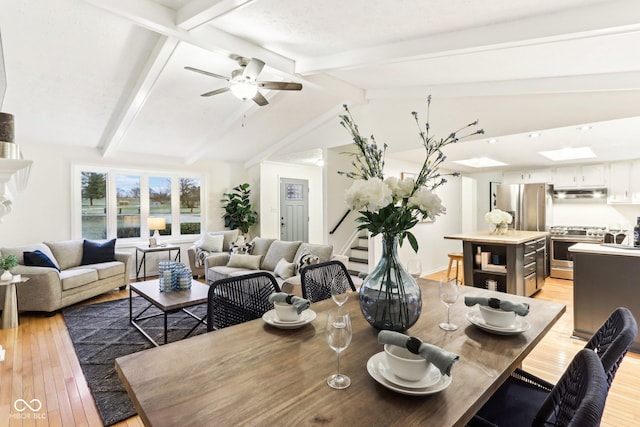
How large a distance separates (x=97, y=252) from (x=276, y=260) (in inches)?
109

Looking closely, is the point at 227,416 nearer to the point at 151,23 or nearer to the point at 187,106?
the point at 151,23

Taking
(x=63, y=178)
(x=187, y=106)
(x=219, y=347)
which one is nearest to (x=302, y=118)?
(x=187, y=106)

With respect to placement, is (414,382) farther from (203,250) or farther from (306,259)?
(203,250)

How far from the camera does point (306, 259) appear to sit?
3.88 m

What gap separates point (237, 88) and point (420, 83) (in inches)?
85.1

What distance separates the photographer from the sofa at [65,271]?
3.72m

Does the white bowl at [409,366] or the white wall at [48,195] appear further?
the white wall at [48,195]

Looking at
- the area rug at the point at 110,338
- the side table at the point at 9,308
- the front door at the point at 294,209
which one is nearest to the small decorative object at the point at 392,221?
the area rug at the point at 110,338

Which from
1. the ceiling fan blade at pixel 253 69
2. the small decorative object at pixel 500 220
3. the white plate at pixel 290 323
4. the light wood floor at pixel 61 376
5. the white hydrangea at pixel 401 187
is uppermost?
the ceiling fan blade at pixel 253 69

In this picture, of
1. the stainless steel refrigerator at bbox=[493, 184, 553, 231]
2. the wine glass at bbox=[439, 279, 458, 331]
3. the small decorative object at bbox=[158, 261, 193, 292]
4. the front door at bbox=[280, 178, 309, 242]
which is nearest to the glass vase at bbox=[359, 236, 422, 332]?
the wine glass at bbox=[439, 279, 458, 331]

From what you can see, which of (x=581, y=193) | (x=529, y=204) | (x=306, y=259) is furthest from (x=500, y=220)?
(x=306, y=259)

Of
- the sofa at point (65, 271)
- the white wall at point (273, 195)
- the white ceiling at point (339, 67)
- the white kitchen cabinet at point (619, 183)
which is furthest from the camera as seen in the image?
the white wall at point (273, 195)

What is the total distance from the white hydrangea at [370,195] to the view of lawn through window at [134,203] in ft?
18.8

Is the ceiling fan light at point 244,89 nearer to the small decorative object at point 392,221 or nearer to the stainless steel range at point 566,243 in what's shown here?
the small decorative object at point 392,221
